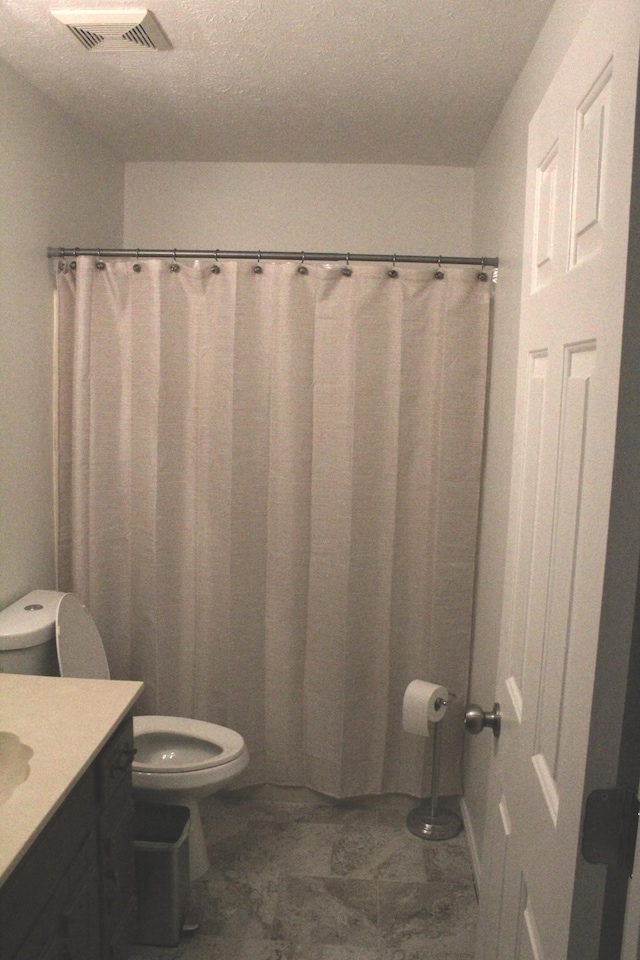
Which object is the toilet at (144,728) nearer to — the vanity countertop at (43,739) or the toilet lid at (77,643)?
the toilet lid at (77,643)

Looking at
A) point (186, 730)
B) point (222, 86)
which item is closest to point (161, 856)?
point (186, 730)

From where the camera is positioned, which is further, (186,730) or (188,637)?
(188,637)

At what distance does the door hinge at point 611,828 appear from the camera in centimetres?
75

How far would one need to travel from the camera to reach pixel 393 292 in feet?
7.95

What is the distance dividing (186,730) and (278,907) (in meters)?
0.60

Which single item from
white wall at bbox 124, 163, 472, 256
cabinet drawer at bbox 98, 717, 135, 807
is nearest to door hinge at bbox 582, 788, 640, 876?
cabinet drawer at bbox 98, 717, 135, 807

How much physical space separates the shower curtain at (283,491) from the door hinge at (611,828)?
1739mm

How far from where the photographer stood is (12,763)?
148 centimetres

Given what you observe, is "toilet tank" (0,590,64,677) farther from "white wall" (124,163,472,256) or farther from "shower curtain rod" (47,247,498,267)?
"white wall" (124,163,472,256)

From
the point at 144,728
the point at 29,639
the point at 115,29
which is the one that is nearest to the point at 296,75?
the point at 115,29

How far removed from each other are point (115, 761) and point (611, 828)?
1286mm

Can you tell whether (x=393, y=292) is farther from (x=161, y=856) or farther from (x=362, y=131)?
(x=161, y=856)

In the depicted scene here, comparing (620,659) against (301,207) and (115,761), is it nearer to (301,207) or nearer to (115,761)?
(115,761)

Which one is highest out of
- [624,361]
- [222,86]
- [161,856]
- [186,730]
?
[222,86]
